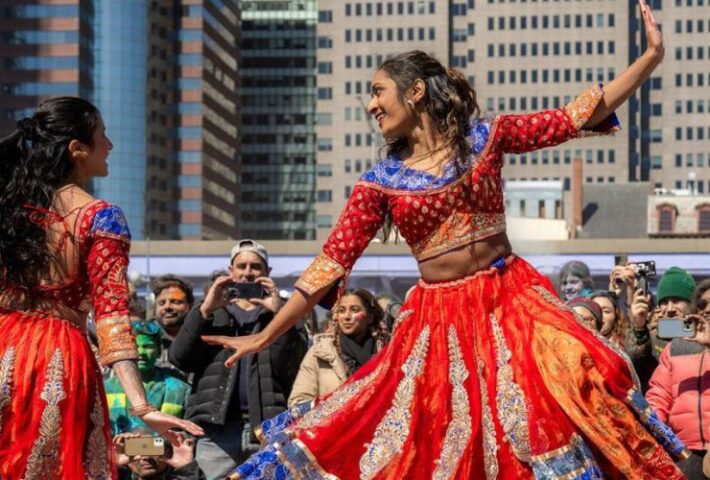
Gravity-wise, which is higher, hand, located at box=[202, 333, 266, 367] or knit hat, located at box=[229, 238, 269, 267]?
knit hat, located at box=[229, 238, 269, 267]

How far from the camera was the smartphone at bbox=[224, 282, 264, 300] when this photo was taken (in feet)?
27.6

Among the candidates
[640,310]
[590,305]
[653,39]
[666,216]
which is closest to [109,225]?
[653,39]

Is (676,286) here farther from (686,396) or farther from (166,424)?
(166,424)

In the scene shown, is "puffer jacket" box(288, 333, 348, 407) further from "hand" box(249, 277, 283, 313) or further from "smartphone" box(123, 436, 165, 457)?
"smartphone" box(123, 436, 165, 457)

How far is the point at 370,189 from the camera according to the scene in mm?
6066

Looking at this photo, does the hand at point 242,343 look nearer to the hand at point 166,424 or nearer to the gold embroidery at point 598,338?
the hand at point 166,424

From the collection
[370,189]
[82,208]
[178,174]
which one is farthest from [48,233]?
[178,174]

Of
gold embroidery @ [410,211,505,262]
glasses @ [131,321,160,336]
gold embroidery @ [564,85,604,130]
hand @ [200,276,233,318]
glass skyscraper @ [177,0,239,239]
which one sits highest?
glass skyscraper @ [177,0,239,239]

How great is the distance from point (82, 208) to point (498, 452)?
71.7 inches

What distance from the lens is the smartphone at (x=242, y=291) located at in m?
8.42

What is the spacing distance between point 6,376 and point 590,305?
441 centimetres

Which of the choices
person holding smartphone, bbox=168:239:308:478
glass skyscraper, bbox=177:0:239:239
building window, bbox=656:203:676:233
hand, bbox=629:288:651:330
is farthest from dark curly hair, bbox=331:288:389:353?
glass skyscraper, bbox=177:0:239:239

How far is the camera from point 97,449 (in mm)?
5504

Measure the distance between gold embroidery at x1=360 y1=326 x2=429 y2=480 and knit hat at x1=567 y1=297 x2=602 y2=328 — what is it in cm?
320
